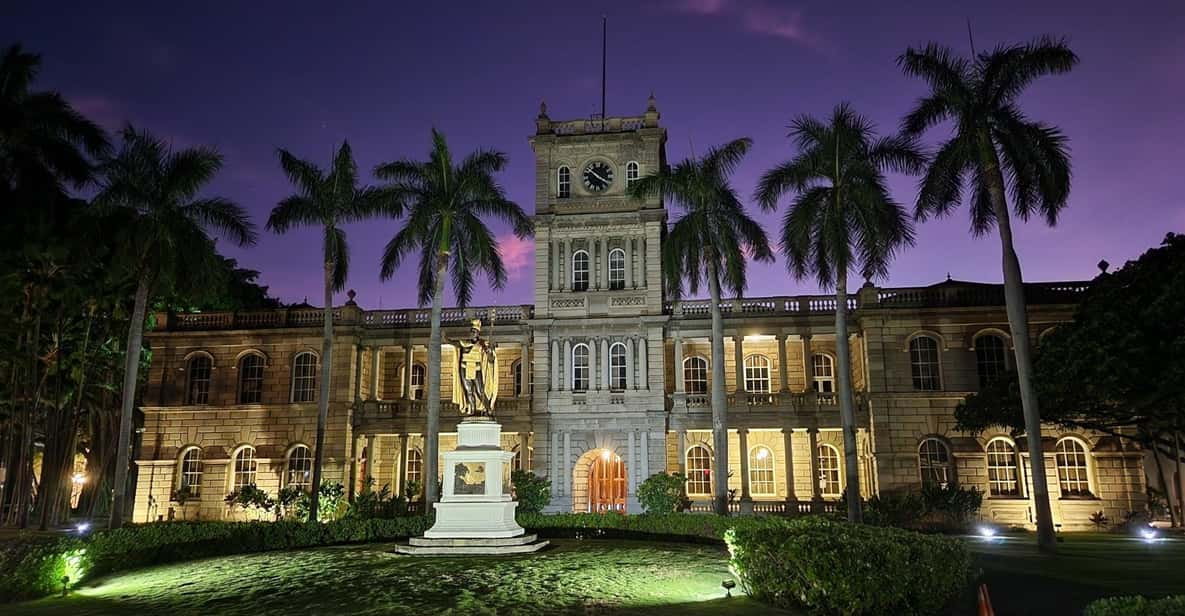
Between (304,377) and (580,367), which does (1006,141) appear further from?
(304,377)

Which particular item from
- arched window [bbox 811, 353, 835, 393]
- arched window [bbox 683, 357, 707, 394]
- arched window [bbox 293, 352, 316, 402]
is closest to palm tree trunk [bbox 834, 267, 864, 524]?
arched window [bbox 811, 353, 835, 393]

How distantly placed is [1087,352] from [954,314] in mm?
11691

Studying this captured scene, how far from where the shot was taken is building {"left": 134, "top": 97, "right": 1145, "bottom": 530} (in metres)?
29.6

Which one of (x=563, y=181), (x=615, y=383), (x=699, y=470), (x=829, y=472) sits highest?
(x=563, y=181)

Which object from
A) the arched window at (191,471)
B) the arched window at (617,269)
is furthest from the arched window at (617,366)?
the arched window at (191,471)

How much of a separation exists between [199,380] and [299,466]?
634cm

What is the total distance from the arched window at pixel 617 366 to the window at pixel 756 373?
602cm

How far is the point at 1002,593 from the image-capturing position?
11.3 metres

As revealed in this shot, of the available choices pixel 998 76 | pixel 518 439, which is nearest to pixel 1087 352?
pixel 998 76

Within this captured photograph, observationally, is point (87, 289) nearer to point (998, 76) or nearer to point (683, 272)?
point (683, 272)

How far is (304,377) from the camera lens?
34000 mm

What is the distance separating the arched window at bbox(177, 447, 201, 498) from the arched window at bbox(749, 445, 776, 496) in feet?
78.4

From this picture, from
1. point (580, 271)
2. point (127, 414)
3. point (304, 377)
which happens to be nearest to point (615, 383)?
point (580, 271)

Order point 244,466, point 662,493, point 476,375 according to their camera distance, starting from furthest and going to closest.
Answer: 1. point 244,466
2. point 662,493
3. point 476,375
